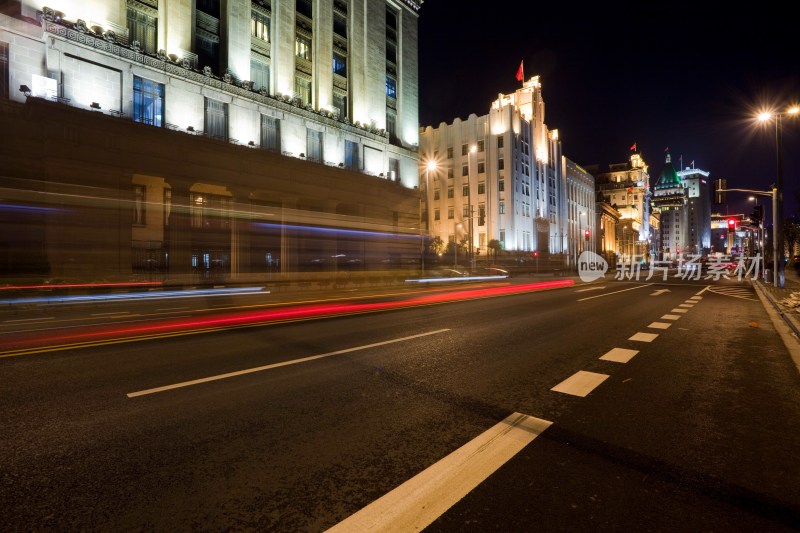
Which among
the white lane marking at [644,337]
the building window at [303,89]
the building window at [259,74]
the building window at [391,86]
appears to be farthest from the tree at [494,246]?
the white lane marking at [644,337]

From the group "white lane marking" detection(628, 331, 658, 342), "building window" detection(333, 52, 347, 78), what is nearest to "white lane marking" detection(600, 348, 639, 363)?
"white lane marking" detection(628, 331, 658, 342)

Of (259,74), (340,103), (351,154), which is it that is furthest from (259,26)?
(351,154)

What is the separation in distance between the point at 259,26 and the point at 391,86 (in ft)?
49.3

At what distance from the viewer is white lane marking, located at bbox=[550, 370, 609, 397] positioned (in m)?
4.87

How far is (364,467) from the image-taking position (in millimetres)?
3066

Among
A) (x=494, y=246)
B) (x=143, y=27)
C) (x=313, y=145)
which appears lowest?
(x=494, y=246)

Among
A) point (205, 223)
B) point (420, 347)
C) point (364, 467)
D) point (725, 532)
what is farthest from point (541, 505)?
point (205, 223)

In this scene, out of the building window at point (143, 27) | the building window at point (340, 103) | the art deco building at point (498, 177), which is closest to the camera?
the building window at point (143, 27)

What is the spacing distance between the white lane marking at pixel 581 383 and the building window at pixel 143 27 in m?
30.3

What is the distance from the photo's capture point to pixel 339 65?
122 ft

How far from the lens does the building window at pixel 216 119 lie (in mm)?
27438

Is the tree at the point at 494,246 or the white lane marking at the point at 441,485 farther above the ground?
the tree at the point at 494,246

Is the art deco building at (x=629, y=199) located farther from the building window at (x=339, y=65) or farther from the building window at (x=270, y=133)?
the building window at (x=270, y=133)

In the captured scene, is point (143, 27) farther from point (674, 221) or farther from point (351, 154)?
point (674, 221)
